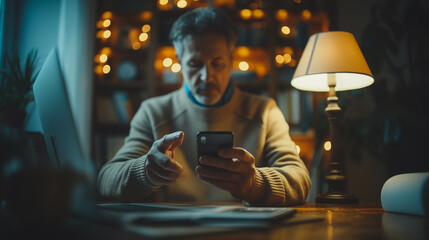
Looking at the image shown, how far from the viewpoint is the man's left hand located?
0.89 m

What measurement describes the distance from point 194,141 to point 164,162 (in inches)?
19.9

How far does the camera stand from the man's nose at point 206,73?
53.0 inches

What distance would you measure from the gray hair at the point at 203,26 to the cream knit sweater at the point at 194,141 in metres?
0.27

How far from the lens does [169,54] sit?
8.95 feet

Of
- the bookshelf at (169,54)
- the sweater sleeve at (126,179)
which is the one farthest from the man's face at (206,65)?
the bookshelf at (169,54)

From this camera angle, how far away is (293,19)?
8.67 feet

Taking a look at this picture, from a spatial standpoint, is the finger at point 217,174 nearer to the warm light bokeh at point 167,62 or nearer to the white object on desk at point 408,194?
the white object on desk at point 408,194

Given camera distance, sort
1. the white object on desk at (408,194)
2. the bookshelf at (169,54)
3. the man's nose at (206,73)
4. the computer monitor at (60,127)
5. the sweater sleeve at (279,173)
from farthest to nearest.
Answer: the bookshelf at (169,54), the man's nose at (206,73), the sweater sleeve at (279,173), the white object on desk at (408,194), the computer monitor at (60,127)

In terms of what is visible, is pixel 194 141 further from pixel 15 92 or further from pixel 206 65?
pixel 15 92

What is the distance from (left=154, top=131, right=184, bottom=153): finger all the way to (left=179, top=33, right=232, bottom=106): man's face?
1.62 ft

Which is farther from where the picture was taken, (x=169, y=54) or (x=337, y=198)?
(x=169, y=54)

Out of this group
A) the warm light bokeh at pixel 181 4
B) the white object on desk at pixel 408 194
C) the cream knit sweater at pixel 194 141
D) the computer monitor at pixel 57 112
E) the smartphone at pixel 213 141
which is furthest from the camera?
the warm light bokeh at pixel 181 4

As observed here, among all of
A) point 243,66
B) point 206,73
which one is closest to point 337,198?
point 206,73

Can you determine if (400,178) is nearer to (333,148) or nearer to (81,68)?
(333,148)
